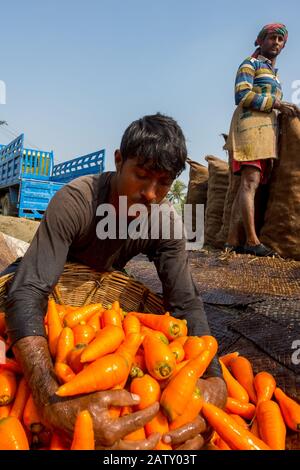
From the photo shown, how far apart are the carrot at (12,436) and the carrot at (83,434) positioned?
219 millimetres

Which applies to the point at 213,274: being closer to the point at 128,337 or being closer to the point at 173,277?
the point at 173,277

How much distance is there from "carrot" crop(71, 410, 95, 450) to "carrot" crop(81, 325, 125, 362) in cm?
26

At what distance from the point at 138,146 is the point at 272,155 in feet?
10.8

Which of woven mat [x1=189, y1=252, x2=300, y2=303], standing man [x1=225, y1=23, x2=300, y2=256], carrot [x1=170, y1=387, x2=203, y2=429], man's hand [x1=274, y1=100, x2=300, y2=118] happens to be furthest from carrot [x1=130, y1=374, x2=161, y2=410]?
man's hand [x1=274, y1=100, x2=300, y2=118]

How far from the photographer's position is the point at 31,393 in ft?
5.18

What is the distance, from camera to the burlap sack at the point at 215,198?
22.0 feet

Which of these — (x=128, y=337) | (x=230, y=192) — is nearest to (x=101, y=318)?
(x=128, y=337)

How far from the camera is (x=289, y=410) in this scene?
72.1 inches

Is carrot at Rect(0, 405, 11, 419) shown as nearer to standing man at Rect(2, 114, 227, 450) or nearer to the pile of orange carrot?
the pile of orange carrot

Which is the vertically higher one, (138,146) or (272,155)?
Answer: (272,155)

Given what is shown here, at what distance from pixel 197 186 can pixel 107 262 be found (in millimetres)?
5725

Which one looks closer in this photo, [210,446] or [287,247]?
[210,446]

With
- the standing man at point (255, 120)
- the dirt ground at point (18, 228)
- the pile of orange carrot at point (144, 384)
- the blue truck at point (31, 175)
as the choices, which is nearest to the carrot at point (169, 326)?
the pile of orange carrot at point (144, 384)

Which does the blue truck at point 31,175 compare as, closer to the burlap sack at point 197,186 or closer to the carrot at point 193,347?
the burlap sack at point 197,186
